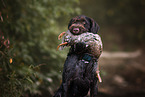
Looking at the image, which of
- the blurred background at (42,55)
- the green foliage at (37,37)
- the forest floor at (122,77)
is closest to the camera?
the blurred background at (42,55)

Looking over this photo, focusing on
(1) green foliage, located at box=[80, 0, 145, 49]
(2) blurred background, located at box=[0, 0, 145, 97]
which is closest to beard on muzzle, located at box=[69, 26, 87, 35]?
(2) blurred background, located at box=[0, 0, 145, 97]

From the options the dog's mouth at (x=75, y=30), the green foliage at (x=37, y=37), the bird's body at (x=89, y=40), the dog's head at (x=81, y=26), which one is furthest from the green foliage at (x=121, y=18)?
the dog's mouth at (x=75, y=30)

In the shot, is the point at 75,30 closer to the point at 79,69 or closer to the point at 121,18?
the point at 79,69

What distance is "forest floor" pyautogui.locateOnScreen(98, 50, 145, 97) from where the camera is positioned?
640 centimetres

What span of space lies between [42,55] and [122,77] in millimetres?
5012

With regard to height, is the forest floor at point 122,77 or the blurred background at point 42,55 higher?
the blurred background at point 42,55

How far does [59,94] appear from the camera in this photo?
109 inches

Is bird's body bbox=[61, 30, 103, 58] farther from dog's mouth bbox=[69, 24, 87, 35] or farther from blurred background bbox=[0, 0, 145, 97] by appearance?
blurred background bbox=[0, 0, 145, 97]

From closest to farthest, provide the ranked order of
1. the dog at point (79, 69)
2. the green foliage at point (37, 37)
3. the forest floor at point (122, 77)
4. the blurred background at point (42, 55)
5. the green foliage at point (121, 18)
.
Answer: the dog at point (79, 69), the blurred background at point (42, 55), the green foliage at point (37, 37), the forest floor at point (122, 77), the green foliage at point (121, 18)

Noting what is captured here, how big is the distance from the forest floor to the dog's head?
3343mm

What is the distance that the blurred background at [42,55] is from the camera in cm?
357

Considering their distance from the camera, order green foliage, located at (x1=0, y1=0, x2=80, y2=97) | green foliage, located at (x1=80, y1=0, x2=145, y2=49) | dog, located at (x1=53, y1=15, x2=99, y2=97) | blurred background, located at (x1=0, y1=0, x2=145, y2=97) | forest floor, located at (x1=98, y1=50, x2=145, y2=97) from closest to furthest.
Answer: dog, located at (x1=53, y1=15, x2=99, y2=97) < blurred background, located at (x1=0, y1=0, x2=145, y2=97) < green foliage, located at (x1=0, y1=0, x2=80, y2=97) < forest floor, located at (x1=98, y1=50, x2=145, y2=97) < green foliage, located at (x1=80, y1=0, x2=145, y2=49)

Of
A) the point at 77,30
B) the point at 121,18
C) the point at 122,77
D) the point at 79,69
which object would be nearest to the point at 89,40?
the point at 77,30

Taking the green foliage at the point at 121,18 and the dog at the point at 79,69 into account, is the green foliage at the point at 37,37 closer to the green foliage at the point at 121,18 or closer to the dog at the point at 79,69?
the dog at the point at 79,69
